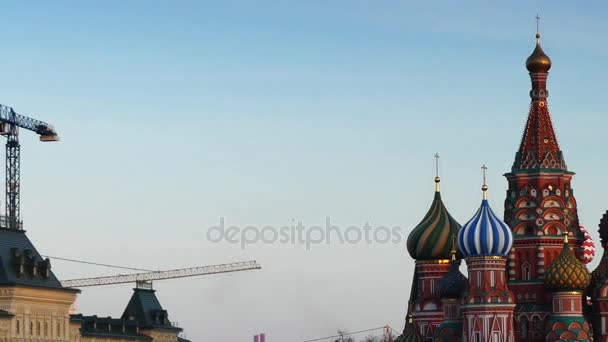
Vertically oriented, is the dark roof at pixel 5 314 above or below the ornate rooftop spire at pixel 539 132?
below

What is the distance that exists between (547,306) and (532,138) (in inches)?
550

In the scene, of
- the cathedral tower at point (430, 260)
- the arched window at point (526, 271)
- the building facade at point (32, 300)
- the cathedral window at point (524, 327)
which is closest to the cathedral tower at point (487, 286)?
the cathedral window at point (524, 327)

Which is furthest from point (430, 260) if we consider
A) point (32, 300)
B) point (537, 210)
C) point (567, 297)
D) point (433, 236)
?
point (32, 300)

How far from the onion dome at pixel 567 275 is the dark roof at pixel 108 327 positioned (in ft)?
131

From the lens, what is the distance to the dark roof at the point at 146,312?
17700cm

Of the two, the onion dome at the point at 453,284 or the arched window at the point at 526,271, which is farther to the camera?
the onion dome at the point at 453,284

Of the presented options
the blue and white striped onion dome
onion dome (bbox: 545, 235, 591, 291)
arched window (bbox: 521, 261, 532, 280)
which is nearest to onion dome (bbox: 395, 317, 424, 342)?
arched window (bbox: 521, 261, 532, 280)

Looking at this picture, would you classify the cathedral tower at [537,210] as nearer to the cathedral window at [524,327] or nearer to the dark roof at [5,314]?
the cathedral window at [524,327]

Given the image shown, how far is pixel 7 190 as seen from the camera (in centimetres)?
17812

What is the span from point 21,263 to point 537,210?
40.6 m

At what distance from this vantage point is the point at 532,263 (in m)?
151

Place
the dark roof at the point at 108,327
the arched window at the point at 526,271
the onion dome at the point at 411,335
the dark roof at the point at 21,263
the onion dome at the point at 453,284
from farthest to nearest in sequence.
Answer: the dark roof at the point at 108,327 < the onion dome at the point at 411,335 < the onion dome at the point at 453,284 < the arched window at the point at 526,271 < the dark roof at the point at 21,263

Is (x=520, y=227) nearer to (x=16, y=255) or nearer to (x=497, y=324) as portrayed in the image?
(x=497, y=324)

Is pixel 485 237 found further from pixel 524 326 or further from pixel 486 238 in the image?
pixel 524 326
